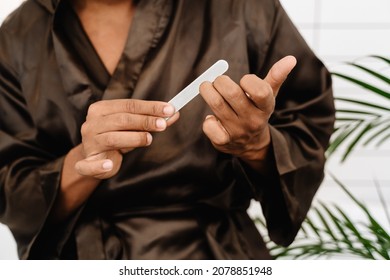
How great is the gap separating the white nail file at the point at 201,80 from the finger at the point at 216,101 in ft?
0.12

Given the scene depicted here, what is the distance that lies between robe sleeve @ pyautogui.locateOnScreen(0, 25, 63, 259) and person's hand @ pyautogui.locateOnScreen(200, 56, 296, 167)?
238 millimetres

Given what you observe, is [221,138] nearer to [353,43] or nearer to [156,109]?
[156,109]

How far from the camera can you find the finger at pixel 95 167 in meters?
0.61

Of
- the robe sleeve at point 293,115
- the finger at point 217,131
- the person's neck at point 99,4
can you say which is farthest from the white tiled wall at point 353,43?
the finger at point 217,131

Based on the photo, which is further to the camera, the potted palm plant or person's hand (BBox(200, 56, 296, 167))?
the potted palm plant

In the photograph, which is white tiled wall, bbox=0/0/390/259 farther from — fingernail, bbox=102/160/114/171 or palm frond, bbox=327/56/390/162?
fingernail, bbox=102/160/114/171

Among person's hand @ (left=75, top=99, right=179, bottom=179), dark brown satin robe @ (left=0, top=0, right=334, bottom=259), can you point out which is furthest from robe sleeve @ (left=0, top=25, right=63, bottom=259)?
person's hand @ (left=75, top=99, right=179, bottom=179)

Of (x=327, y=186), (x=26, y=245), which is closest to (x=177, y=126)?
(x=26, y=245)

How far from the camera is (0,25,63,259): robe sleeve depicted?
714 mm

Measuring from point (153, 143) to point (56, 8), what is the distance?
0.22m

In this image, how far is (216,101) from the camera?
1.84 feet

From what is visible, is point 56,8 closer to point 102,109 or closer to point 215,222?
point 102,109

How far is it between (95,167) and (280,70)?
23 cm
